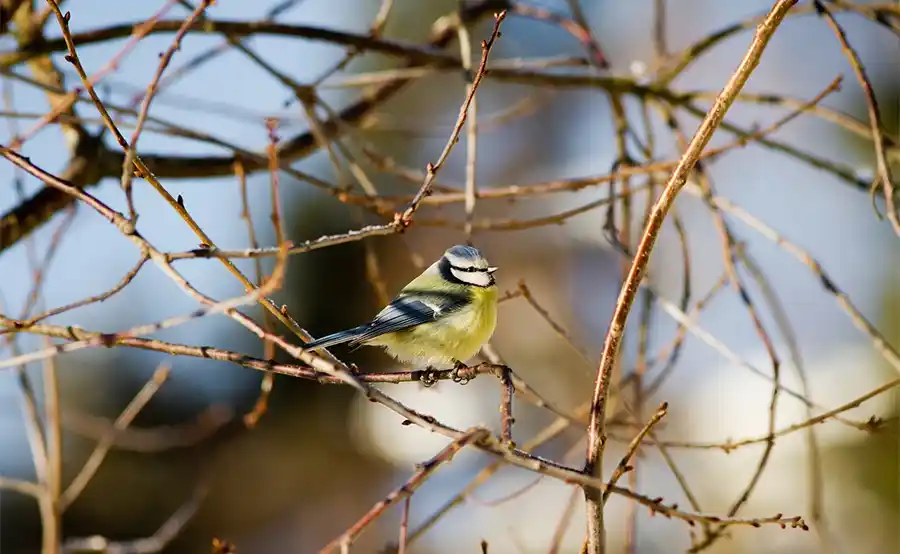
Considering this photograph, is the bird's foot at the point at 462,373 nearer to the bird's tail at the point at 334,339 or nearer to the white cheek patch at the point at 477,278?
the bird's tail at the point at 334,339

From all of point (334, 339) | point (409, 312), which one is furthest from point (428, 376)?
point (409, 312)

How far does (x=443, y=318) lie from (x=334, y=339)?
41 cm

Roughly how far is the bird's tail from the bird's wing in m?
0.03

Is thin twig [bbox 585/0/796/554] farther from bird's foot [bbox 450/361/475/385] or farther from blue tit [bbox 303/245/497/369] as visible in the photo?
blue tit [bbox 303/245/497/369]

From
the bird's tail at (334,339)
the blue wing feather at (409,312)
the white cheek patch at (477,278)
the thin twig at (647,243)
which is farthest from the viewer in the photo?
the white cheek patch at (477,278)

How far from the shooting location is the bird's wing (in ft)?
5.11

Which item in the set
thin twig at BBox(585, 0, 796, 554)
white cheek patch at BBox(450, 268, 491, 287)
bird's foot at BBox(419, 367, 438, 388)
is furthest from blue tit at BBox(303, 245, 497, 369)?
thin twig at BBox(585, 0, 796, 554)

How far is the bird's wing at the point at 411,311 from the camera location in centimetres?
156

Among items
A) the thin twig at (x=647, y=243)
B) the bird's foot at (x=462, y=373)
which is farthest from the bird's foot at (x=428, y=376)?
the thin twig at (x=647, y=243)

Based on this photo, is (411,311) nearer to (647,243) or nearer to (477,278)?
(477,278)

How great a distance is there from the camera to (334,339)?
1.29m

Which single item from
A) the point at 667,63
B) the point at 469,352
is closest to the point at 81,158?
the point at 469,352

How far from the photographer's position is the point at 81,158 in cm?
173

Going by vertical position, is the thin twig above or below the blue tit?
below
